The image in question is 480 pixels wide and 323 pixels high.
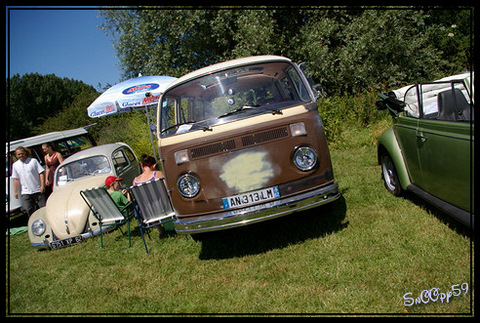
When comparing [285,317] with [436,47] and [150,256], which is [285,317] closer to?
[150,256]

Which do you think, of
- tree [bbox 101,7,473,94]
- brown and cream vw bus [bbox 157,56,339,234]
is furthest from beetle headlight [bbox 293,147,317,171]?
tree [bbox 101,7,473,94]

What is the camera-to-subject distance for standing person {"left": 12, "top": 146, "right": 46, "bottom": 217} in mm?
8273

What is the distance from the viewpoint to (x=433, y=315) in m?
2.81

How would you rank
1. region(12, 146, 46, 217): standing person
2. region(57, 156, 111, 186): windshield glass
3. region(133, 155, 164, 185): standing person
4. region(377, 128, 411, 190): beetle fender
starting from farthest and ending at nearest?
1. region(12, 146, 46, 217): standing person
2. region(57, 156, 111, 186): windshield glass
3. region(133, 155, 164, 185): standing person
4. region(377, 128, 411, 190): beetle fender

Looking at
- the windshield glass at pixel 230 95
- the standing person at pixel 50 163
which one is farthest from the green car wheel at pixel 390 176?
the standing person at pixel 50 163

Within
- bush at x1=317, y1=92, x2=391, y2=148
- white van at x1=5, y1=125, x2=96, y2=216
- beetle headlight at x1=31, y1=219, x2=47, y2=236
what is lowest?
bush at x1=317, y1=92, x2=391, y2=148

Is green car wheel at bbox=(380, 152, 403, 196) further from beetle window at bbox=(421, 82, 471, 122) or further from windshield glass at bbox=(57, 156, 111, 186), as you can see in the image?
windshield glass at bbox=(57, 156, 111, 186)

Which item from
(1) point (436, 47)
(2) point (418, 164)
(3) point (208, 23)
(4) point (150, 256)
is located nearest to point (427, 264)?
(2) point (418, 164)

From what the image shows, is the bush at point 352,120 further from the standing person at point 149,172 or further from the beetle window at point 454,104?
the standing person at point 149,172

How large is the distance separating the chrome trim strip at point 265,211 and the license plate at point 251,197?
63mm

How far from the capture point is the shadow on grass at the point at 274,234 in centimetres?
472

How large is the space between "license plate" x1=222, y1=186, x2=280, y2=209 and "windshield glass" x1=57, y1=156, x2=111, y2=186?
4777 millimetres

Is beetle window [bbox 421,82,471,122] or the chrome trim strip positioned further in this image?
the chrome trim strip

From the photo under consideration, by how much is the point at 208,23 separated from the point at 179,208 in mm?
14631
